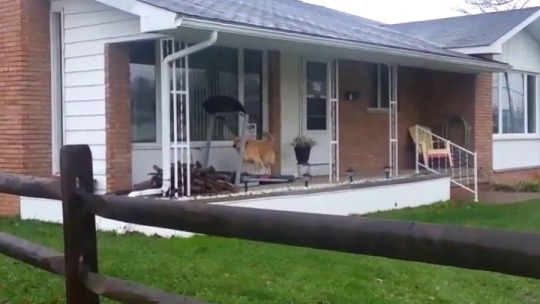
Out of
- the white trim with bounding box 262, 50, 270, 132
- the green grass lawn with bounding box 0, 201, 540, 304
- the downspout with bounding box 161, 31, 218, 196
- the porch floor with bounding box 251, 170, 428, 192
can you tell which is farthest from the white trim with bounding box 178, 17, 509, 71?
the green grass lawn with bounding box 0, 201, 540, 304

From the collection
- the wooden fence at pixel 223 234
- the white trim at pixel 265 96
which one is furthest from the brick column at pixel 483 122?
the wooden fence at pixel 223 234

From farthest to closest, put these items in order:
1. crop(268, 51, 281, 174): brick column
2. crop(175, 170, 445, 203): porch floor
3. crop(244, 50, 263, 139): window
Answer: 1. crop(268, 51, 281, 174): brick column
2. crop(244, 50, 263, 139): window
3. crop(175, 170, 445, 203): porch floor

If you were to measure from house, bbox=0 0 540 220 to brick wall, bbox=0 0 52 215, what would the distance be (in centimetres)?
1

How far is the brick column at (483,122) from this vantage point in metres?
16.0

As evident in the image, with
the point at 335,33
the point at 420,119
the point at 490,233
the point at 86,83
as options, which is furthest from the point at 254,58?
the point at 490,233

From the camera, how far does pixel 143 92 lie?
1073 cm

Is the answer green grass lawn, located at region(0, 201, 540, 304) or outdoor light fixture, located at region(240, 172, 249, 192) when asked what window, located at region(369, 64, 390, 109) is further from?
green grass lawn, located at region(0, 201, 540, 304)

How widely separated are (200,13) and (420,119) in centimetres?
907

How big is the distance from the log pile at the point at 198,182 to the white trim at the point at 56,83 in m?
1.31

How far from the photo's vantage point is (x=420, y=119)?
55.5 ft

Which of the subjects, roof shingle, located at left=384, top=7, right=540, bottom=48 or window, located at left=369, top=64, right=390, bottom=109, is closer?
window, located at left=369, top=64, right=390, bottom=109

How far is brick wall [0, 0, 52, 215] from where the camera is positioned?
10039mm

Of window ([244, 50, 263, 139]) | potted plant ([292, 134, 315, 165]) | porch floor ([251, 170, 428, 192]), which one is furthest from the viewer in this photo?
potted plant ([292, 134, 315, 165])

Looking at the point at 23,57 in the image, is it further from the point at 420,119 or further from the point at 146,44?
the point at 420,119
